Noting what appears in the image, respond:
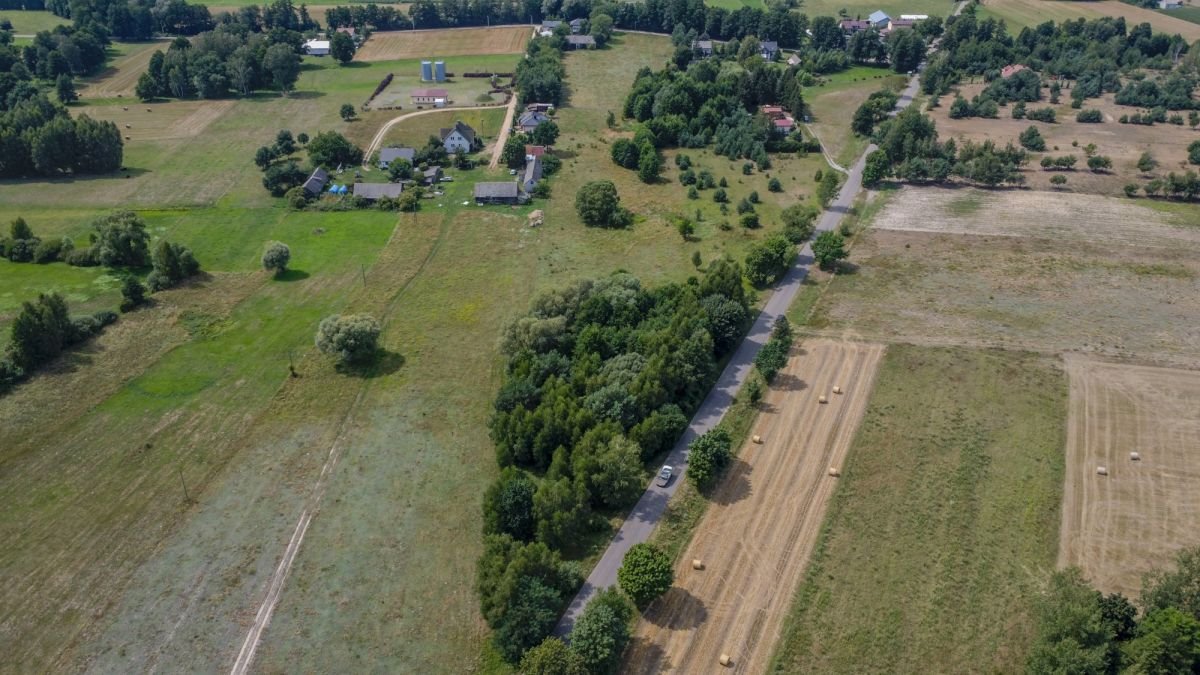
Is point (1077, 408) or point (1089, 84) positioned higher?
point (1089, 84)

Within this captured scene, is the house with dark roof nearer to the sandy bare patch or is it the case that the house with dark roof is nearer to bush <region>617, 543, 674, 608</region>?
the sandy bare patch

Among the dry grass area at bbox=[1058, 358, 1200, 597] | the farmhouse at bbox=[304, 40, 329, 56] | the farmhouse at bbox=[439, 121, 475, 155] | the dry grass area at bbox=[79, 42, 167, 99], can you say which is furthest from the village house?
the dry grass area at bbox=[1058, 358, 1200, 597]

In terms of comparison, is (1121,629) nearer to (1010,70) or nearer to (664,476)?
(664,476)

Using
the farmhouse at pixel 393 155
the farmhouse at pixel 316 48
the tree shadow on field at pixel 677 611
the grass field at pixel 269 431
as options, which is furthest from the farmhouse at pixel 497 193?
Result: the farmhouse at pixel 316 48

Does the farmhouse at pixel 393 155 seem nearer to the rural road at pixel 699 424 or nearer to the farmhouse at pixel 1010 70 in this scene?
the rural road at pixel 699 424

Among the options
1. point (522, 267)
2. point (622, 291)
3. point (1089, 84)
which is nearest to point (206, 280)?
point (522, 267)

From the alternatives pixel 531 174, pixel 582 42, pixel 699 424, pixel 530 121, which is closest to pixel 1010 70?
pixel 582 42

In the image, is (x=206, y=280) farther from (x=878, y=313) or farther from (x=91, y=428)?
(x=878, y=313)
